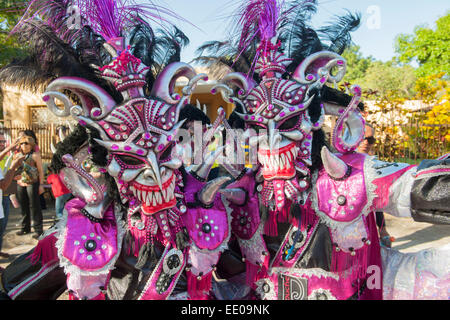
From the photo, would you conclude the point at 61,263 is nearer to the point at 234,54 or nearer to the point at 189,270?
the point at 189,270

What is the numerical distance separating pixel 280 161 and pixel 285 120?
0.79 ft

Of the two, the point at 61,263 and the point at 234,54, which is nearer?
the point at 61,263

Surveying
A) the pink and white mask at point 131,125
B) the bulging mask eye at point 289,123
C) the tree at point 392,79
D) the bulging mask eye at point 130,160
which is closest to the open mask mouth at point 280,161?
the bulging mask eye at point 289,123

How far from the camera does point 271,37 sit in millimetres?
2086

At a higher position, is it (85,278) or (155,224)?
(155,224)

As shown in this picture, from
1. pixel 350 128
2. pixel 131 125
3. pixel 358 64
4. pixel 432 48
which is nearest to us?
pixel 131 125

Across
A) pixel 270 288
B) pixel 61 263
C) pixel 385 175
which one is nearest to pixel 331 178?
pixel 385 175

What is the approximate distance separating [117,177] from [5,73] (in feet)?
2.66

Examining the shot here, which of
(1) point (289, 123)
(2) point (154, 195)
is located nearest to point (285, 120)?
(1) point (289, 123)

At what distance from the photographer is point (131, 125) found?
5.56 ft

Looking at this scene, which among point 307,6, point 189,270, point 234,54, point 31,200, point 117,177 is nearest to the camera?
point 117,177

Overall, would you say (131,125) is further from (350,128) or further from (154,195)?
(350,128)

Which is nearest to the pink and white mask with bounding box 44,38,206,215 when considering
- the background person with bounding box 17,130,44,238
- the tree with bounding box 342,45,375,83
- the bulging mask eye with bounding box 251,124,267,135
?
the bulging mask eye with bounding box 251,124,267,135

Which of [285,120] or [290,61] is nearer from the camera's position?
[285,120]
